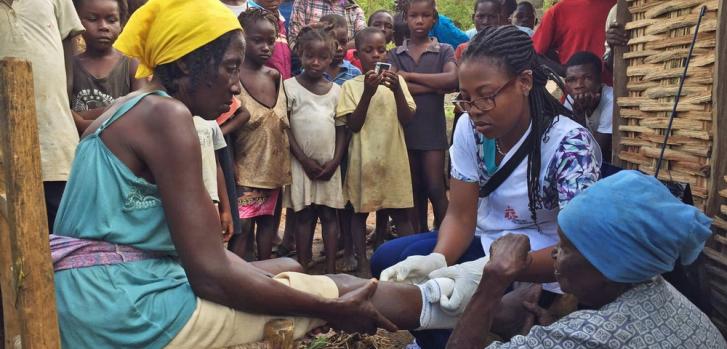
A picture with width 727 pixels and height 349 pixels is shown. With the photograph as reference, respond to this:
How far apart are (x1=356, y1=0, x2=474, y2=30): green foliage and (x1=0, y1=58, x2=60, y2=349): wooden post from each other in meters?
11.3

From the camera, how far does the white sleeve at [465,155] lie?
302 centimetres

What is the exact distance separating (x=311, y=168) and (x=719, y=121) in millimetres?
2544

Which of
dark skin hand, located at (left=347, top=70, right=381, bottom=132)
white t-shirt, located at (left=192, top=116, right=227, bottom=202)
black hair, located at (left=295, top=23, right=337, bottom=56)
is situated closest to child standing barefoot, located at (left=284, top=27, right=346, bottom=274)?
black hair, located at (left=295, top=23, right=337, bottom=56)

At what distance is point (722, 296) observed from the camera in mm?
3045

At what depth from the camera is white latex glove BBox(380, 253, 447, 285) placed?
271cm

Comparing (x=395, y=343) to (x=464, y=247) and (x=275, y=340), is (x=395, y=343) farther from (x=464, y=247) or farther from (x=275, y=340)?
(x=275, y=340)

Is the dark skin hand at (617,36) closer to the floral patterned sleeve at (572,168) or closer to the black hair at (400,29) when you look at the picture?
the floral patterned sleeve at (572,168)

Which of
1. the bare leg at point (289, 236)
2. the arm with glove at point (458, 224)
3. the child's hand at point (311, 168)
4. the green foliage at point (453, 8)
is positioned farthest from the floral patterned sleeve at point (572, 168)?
the green foliage at point (453, 8)

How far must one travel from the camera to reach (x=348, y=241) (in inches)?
206

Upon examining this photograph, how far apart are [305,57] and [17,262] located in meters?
3.16

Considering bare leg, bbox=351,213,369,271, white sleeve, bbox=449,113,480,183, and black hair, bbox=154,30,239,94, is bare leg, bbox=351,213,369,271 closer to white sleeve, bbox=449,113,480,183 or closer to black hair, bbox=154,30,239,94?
white sleeve, bbox=449,113,480,183

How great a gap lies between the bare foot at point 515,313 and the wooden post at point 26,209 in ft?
5.13

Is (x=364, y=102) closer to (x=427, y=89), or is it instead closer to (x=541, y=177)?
(x=427, y=89)

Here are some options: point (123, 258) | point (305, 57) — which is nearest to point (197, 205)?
point (123, 258)
